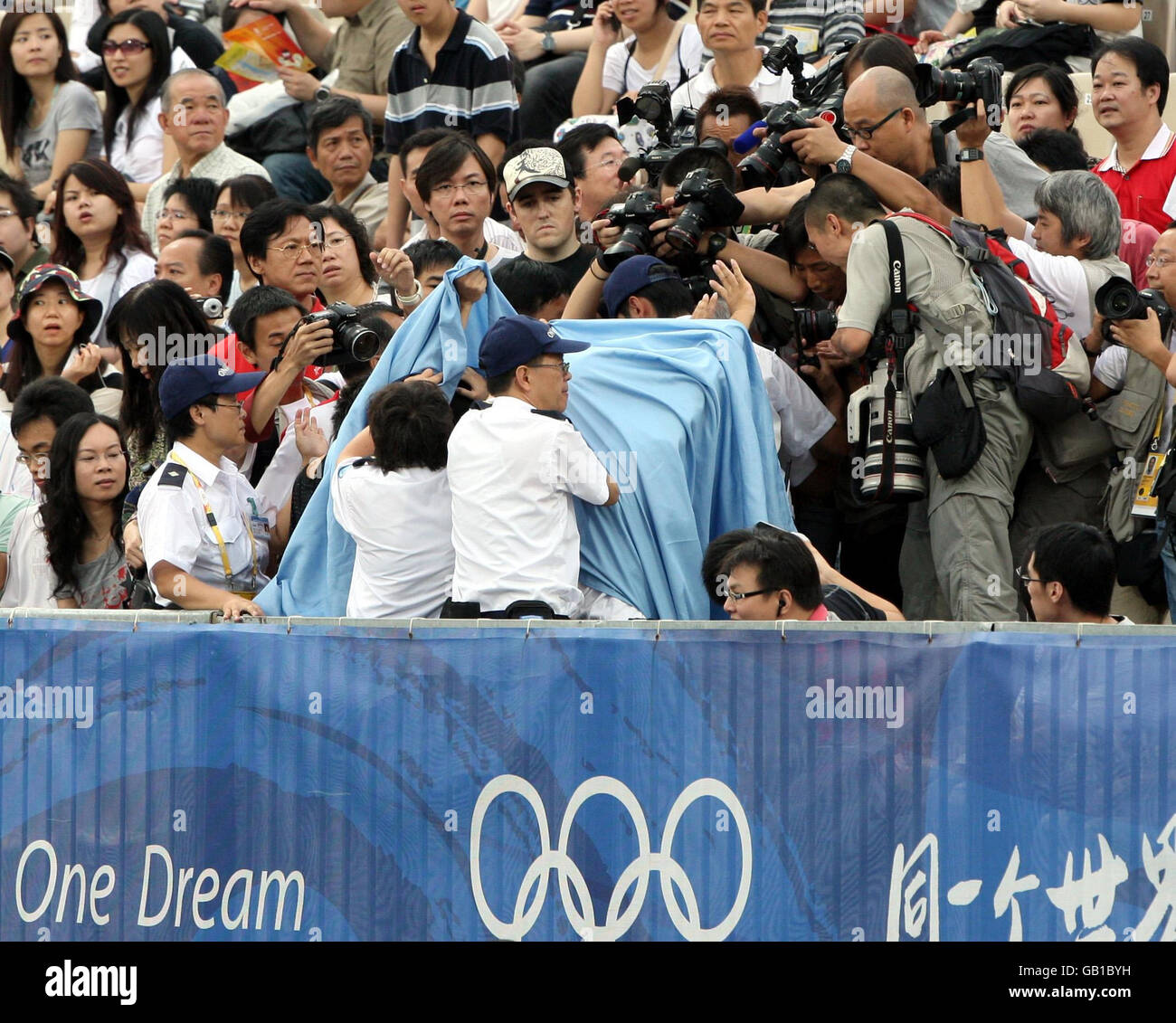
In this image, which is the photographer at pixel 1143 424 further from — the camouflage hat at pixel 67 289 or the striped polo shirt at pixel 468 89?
the camouflage hat at pixel 67 289

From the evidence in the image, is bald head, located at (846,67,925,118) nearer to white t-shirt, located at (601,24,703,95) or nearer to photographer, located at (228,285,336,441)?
photographer, located at (228,285,336,441)

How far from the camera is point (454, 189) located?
23.6ft

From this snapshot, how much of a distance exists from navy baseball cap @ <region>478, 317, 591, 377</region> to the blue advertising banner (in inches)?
36.7

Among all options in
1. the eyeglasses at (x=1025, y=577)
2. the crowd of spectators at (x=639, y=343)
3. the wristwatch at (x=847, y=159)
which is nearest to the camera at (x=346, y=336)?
the crowd of spectators at (x=639, y=343)

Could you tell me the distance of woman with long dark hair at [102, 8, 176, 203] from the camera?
31.8 feet

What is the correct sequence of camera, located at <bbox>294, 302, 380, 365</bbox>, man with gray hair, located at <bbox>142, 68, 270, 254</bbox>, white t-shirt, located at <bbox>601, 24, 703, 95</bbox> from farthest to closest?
white t-shirt, located at <bbox>601, 24, 703, 95</bbox> < man with gray hair, located at <bbox>142, 68, 270, 254</bbox> < camera, located at <bbox>294, 302, 380, 365</bbox>

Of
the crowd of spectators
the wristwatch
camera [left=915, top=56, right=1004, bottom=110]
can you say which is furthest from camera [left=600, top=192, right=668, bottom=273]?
camera [left=915, top=56, right=1004, bottom=110]

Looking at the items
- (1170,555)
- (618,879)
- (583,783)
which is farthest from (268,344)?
(1170,555)

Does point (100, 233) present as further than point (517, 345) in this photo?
Yes

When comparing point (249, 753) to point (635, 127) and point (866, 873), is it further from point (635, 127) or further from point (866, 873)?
point (635, 127)

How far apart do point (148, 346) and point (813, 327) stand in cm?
235

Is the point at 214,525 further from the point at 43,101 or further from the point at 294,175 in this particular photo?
the point at 43,101

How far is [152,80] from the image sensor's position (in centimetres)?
982
